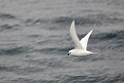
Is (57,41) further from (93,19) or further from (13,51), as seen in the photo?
(93,19)

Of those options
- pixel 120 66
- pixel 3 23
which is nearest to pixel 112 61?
pixel 120 66

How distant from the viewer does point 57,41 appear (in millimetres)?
35000

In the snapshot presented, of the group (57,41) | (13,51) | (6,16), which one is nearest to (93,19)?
(57,41)

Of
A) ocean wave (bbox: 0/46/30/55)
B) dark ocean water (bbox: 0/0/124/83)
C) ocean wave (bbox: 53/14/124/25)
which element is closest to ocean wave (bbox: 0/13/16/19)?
dark ocean water (bbox: 0/0/124/83)

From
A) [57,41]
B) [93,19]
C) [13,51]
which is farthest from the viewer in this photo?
[93,19]

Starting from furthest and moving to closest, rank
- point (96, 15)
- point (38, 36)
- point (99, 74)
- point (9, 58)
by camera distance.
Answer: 1. point (96, 15)
2. point (38, 36)
3. point (9, 58)
4. point (99, 74)

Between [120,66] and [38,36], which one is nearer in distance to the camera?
[120,66]

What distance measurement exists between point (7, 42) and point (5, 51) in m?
1.17

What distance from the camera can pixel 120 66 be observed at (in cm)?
3153

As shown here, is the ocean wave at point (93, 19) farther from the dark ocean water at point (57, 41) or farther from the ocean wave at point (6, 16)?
the ocean wave at point (6, 16)

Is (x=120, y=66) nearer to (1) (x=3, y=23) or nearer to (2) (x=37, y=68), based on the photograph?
(2) (x=37, y=68)

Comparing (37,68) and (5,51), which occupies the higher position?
(5,51)

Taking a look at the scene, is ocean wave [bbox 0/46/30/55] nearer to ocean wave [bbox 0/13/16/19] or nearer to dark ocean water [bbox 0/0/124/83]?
dark ocean water [bbox 0/0/124/83]

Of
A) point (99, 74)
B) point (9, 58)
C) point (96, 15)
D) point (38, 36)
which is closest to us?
point (99, 74)
